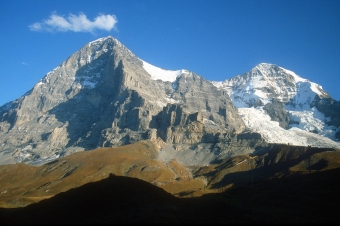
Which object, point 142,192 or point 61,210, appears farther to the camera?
point 142,192

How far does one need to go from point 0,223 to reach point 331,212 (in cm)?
6136

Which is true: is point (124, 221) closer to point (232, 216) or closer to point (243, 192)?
point (232, 216)

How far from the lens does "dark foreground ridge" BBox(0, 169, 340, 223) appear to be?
190 feet

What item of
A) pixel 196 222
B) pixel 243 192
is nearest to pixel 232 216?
pixel 196 222

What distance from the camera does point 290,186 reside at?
9856 centimetres

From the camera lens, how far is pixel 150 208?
63.7m

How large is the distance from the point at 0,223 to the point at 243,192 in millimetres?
70926

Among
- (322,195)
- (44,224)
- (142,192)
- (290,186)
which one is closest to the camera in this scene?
(44,224)

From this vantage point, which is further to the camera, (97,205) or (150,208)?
(150,208)

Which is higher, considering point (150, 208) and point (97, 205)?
point (97, 205)

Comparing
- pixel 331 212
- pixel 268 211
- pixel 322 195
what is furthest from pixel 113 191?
pixel 322 195

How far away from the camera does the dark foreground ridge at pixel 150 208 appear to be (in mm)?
57969

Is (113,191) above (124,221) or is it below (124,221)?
above

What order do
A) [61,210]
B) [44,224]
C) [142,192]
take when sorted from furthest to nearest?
[142,192] → [61,210] → [44,224]
